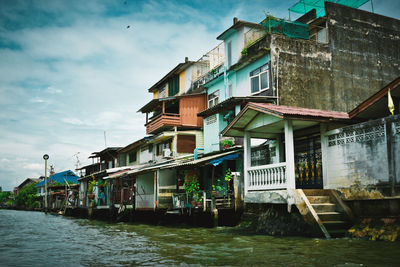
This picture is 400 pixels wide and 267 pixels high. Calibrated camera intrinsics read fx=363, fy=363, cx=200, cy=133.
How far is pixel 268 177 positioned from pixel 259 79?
8.90 metres

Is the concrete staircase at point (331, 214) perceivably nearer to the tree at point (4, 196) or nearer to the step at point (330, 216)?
the step at point (330, 216)

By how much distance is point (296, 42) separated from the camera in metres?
20.6

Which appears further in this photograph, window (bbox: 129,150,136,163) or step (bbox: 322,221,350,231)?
window (bbox: 129,150,136,163)

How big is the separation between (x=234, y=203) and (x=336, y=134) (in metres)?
6.74

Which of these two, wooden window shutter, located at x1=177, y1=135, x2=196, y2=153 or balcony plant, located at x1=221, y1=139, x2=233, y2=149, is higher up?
wooden window shutter, located at x1=177, y1=135, x2=196, y2=153

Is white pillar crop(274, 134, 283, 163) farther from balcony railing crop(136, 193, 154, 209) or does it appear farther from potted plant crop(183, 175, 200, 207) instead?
balcony railing crop(136, 193, 154, 209)

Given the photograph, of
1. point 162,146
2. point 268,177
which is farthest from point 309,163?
point 162,146

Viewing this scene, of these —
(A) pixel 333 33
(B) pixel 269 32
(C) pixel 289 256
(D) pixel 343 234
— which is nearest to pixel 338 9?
(A) pixel 333 33

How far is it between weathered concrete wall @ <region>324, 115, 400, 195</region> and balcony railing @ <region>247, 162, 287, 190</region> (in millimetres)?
1510

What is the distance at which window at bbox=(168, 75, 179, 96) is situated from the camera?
32.6 metres

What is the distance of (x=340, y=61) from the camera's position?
21.3 m

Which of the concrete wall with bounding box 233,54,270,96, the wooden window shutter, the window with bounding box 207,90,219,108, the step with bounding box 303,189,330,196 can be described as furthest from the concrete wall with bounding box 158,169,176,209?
the step with bounding box 303,189,330,196

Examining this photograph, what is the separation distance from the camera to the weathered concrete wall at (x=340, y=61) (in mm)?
20094

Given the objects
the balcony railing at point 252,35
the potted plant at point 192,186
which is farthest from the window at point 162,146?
the balcony railing at point 252,35
